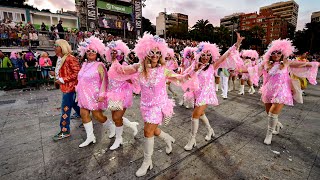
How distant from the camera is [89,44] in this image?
11.5 feet

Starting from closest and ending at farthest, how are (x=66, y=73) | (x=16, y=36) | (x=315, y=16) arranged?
(x=66, y=73)
(x=16, y=36)
(x=315, y=16)

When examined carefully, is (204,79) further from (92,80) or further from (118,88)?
(92,80)

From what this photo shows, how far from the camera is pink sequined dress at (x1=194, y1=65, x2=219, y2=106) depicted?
11.4 ft

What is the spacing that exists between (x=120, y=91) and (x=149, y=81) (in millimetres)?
935

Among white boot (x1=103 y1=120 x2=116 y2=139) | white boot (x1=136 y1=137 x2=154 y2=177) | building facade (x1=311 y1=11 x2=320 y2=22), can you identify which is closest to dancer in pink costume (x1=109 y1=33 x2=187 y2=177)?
white boot (x1=136 y1=137 x2=154 y2=177)

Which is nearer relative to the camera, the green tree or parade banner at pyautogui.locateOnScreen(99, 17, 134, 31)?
parade banner at pyautogui.locateOnScreen(99, 17, 134, 31)

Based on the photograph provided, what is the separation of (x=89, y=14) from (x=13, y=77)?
21.9 metres

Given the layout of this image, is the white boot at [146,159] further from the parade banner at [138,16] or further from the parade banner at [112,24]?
the parade banner at [138,16]

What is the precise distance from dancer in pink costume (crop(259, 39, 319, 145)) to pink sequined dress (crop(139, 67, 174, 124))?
2287 millimetres

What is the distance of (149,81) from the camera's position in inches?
108

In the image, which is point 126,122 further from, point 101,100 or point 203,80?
point 203,80

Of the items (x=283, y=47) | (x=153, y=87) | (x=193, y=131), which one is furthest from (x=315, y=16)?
(x=153, y=87)

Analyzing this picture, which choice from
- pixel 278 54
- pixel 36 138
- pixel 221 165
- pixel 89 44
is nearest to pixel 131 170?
pixel 221 165

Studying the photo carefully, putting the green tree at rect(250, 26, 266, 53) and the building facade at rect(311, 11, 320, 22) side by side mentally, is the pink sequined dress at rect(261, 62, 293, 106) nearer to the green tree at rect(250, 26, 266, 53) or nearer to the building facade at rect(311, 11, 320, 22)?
the green tree at rect(250, 26, 266, 53)
